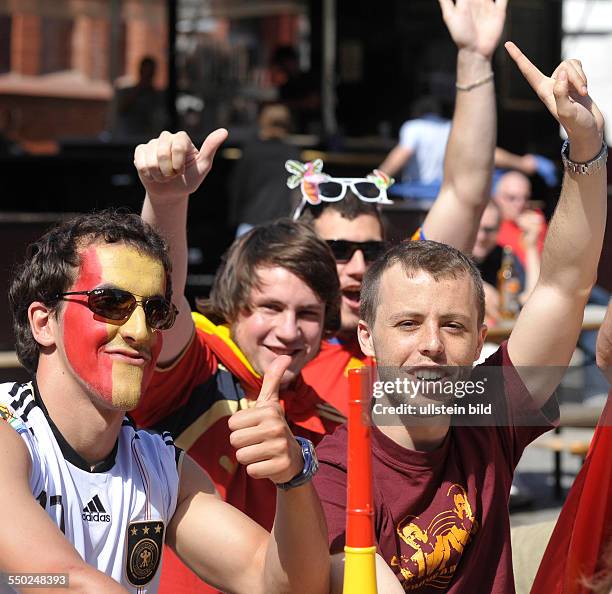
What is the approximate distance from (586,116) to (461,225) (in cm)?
104

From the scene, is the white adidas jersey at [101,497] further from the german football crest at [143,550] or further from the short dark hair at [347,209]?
the short dark hair at [347,209]

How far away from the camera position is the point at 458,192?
3.38m

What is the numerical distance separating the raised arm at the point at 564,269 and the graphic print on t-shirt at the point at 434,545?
0.35 metres

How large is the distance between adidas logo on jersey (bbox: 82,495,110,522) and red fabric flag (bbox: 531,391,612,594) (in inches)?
34.1

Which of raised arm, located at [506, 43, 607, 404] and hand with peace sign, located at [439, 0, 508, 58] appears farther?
hand with peace sign, located at [439, 0, 508, 58]

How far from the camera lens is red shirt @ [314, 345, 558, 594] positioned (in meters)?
2.22

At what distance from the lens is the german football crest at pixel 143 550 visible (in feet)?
7.13

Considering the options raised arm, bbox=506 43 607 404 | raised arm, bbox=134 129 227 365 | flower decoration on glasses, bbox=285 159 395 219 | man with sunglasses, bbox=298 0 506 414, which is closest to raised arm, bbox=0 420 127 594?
raised arm, bbox=134 129 227 365

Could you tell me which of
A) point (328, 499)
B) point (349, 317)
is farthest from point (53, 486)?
point (349, 317)

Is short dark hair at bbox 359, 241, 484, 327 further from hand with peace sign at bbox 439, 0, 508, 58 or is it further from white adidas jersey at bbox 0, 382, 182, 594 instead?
hand with peace sign at bbox 439, 0, 508, 58

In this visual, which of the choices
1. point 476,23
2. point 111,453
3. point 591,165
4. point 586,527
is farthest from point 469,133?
point 111,453

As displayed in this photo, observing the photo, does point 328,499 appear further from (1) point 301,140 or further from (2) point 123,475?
(1) point 301,140

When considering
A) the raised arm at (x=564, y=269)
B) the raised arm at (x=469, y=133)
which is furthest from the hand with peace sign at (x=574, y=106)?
the raised arm at (x=469, y=133)

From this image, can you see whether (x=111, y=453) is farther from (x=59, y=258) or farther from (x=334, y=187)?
(x=334, y=187)
